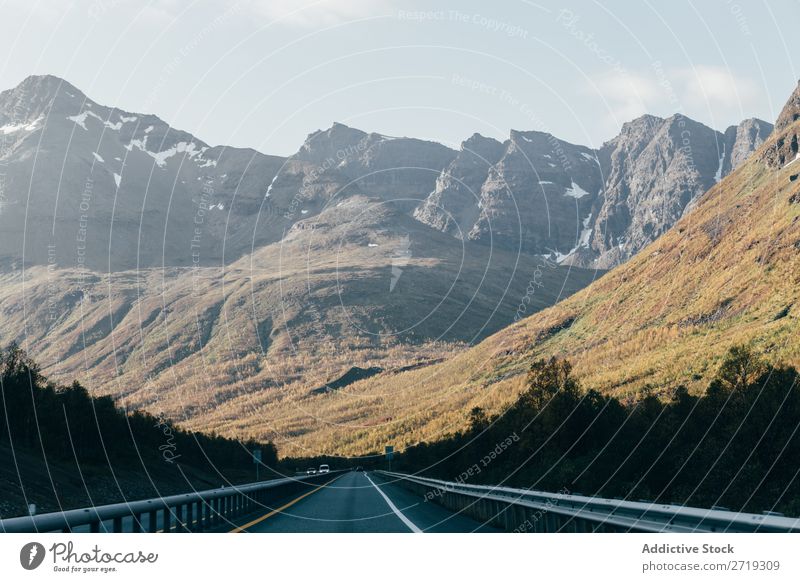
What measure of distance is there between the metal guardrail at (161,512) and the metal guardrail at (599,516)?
6.41 metres

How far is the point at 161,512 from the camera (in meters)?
19.9

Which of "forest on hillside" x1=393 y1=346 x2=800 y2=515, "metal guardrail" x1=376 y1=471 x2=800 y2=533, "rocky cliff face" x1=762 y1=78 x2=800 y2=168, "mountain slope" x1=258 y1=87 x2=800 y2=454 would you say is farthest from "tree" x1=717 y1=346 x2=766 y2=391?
"rocky cliff face" x1=762 y1=78 x2=800 y2=168

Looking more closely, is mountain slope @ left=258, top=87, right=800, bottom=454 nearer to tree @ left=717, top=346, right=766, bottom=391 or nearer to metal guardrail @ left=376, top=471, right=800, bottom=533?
tree @ left=717, top=346, right=766, bottom=391

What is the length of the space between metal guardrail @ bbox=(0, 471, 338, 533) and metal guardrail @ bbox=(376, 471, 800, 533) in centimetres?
641

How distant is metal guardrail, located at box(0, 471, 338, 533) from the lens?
10391 mm

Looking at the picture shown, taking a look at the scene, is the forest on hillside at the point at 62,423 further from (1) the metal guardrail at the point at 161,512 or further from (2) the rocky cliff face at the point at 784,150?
(2) the rocky cliff face at the point at 784,150

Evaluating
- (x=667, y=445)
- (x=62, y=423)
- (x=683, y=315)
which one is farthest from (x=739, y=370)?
(x=683, y=315)

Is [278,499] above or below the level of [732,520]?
below

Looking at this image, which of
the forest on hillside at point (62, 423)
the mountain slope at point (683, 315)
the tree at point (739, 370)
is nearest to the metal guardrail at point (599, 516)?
the tree at point (739, 370)

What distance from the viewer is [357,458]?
173 meters

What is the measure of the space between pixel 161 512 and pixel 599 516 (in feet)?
35.1
